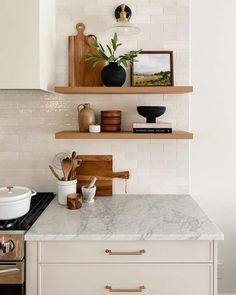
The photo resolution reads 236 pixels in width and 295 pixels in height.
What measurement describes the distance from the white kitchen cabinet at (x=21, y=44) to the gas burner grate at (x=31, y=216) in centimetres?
73

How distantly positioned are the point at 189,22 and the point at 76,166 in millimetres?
1307

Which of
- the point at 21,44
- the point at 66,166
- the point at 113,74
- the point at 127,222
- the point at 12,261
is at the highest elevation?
the point at 21,44

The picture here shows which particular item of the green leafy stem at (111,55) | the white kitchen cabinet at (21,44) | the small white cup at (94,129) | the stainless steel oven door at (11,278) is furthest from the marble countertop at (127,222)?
the green leafy stem at (111,55)

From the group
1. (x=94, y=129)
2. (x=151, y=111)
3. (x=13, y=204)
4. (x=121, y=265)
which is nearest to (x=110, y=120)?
(x=94, y=129)

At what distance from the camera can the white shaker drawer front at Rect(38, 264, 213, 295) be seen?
1.43 meters

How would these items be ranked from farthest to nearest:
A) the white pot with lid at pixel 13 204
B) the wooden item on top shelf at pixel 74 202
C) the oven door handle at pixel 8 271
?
the wooden item on top shelf at pixel 74 202 < the white pot with lid at pixel 13 204 < the oven door handle at pixel 8 271

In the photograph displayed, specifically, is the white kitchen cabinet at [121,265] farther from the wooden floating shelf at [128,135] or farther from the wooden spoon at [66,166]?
the wooden floating shelf at [128,135]

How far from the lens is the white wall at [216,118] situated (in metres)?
2.10

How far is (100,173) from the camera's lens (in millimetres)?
2090

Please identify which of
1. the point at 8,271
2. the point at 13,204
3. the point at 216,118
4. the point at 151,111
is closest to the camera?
the point at 8,271

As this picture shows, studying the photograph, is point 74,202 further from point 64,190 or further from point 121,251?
point 121,251

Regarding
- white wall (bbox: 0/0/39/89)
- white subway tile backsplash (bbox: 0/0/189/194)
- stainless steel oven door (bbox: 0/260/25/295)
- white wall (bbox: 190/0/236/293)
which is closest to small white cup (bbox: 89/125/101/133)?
white subway tile backsplash (bbox: 0/0/189/194)

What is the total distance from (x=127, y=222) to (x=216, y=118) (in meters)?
1.10

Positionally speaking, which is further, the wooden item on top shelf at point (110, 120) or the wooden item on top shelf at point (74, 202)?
the wooden item on top shelf at point (110, 120)
